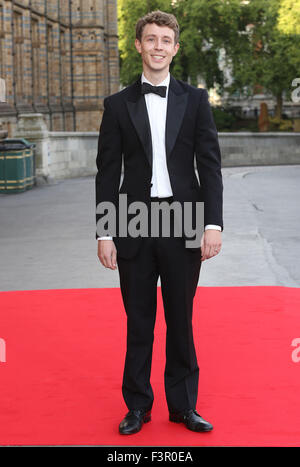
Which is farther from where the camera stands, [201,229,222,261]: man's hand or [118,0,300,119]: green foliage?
[118,0,300,119]: green foliage

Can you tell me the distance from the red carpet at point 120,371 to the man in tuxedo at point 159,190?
8.1 inches

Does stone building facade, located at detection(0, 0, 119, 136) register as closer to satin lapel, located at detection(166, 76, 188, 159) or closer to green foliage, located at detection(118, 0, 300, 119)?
green foliage, located at detection(118, 0, 300, 119)

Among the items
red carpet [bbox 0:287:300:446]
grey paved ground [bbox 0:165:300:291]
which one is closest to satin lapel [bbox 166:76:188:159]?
red carpet [bbox 0:287:300:446]

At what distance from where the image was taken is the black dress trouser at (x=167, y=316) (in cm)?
412

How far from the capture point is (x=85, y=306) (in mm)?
7246

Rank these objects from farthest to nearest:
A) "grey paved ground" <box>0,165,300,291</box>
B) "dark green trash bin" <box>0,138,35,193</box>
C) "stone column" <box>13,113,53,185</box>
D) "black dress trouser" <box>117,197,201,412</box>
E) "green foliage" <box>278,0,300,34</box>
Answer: "green foliage" <box>278,0,300,34</box>
"stone column" <box>13,113,53,185</box>
"dark green trash bin" <box>0,138,35,193</box>
"grey paved ground" <box>0,165,300,291</box>
"black dress trouser" <box>117,197,201,412</box>

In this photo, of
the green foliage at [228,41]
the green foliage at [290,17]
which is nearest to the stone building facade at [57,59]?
the green foliage at [228,41]

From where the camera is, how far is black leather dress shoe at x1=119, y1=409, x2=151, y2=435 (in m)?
4.07

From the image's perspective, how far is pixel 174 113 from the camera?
4.06m

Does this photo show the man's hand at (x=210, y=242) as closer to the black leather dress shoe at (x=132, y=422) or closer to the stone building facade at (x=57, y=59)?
the black leather dress shoe at (x=132, y=422)

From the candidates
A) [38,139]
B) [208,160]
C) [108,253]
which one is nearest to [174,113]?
[208,160]

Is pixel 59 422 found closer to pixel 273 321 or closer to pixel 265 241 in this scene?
pixel 273 321

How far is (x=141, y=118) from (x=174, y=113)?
154mm

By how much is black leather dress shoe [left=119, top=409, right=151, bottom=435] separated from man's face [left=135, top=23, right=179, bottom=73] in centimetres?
160
